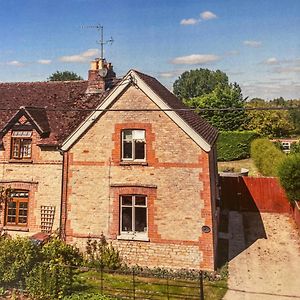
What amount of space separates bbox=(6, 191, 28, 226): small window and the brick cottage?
6 cm

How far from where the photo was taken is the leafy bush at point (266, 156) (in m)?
31.0

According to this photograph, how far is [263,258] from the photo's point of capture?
18.4 meters

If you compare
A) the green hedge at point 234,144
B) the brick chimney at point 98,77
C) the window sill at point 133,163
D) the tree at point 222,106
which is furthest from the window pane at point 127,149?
the tree at point 222,106

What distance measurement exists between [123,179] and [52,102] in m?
8.36

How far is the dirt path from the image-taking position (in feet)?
48.3

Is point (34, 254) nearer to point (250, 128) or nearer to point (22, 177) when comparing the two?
point (22, 177)

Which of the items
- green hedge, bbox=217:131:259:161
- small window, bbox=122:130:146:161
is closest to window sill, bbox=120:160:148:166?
small window, bbox=122:130:146:161

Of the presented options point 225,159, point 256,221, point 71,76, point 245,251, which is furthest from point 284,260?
point 71,76

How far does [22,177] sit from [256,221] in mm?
17118

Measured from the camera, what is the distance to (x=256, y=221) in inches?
1005

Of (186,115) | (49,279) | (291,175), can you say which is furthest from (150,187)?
(291,175)

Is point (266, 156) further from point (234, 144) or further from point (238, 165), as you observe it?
point (234, 144)

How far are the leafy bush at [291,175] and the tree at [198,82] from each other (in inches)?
4100

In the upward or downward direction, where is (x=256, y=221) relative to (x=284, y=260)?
upward
